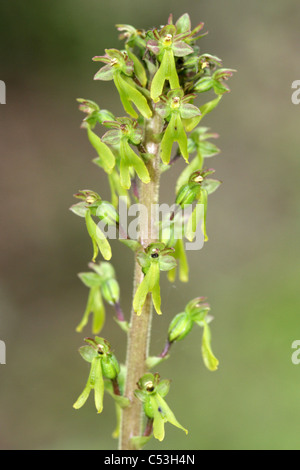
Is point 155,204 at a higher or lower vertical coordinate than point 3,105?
lower

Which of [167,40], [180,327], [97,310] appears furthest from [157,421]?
[167,40]

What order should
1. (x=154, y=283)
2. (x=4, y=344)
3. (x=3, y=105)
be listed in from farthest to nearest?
1. (x=3, y=105)
2. (x=4, y=344)
3. (x=154, y=283)

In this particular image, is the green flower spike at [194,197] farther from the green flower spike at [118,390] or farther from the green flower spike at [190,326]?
the green flower spike at [118,390]

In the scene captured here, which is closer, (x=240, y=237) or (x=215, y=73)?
(x=215, y=73)

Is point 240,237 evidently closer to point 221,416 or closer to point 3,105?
point 221,416

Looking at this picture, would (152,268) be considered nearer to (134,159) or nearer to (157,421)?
(134,159)

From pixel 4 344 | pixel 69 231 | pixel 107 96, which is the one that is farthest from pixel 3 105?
pixel 4 344

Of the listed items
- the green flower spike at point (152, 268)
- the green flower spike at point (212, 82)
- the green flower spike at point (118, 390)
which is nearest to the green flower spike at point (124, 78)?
the green flower spike at point (212, 82)
